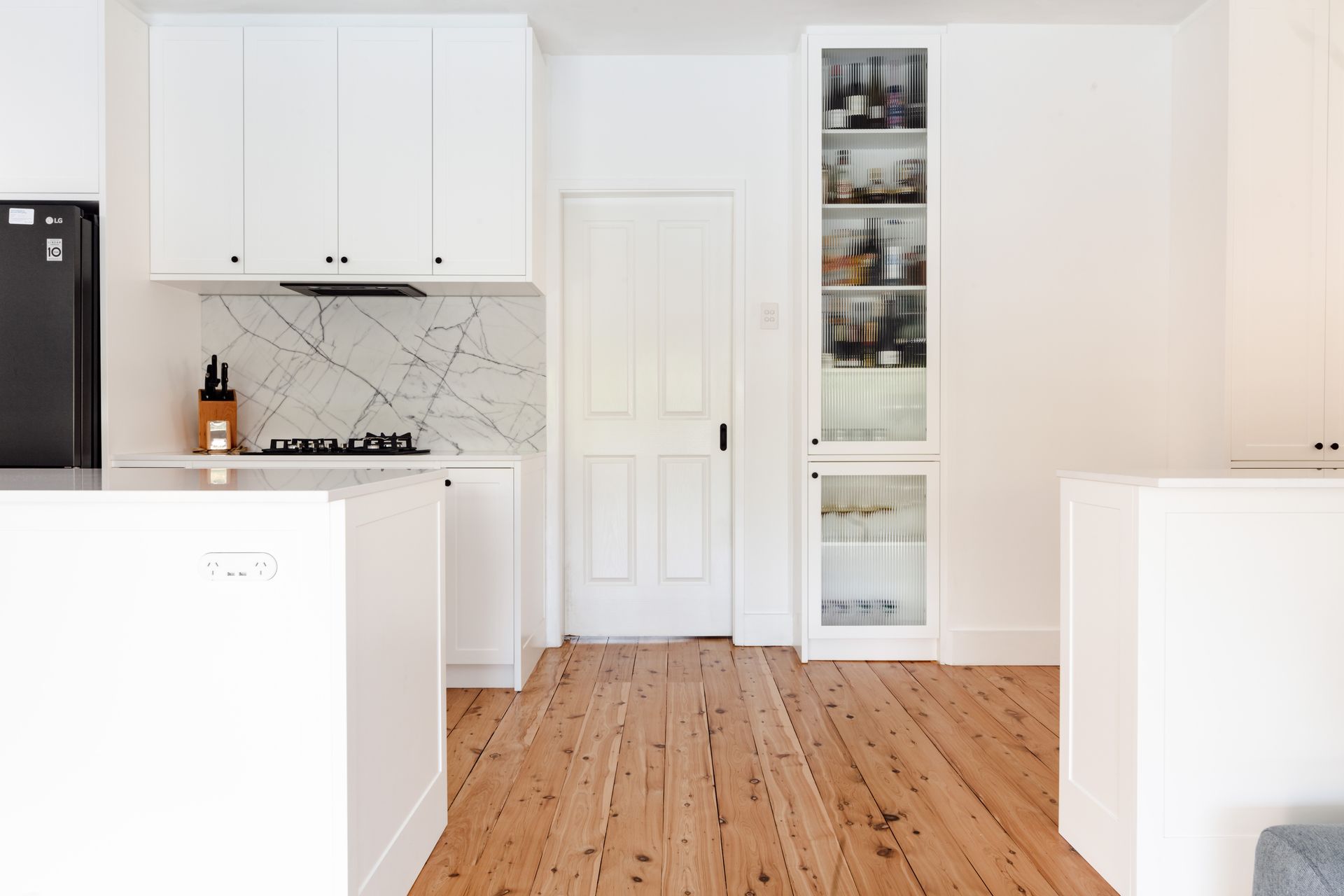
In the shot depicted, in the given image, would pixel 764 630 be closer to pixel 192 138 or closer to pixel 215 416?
pixel 215 416

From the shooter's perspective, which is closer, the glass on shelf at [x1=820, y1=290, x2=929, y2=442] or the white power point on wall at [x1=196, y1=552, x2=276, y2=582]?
the white power point on wall at [x1=196, y1=552, x2=276, y2=582]

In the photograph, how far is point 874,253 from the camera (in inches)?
125

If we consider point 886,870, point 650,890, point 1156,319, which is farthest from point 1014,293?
point 650,890

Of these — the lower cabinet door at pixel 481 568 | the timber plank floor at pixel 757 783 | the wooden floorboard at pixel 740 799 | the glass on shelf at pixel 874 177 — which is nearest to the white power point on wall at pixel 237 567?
the timber plank floor at pixel 757 783

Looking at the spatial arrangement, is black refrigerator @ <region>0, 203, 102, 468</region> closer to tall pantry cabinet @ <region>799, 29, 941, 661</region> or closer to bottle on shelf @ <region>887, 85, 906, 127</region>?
tall pantry cabinet @ <region>799, 29, 941, 661</region>

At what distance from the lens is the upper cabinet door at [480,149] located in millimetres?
2988

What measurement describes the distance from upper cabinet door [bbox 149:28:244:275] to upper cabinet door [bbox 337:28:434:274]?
0.42 m

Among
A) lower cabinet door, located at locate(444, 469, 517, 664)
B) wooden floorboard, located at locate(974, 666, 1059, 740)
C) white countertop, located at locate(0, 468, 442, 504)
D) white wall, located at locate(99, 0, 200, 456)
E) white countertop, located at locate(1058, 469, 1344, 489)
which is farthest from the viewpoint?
lower cabinet door, located at locate(444, 469, 517, 664)

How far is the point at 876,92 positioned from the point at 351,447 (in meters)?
2.57

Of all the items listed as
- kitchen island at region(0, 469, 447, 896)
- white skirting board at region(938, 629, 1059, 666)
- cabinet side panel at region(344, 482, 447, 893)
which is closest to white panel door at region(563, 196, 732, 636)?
white skirting board at region(938, 629, 1059, 666)

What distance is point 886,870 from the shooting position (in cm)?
166

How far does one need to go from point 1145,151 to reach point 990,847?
285 centimetres

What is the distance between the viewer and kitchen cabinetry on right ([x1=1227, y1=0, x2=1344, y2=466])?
110 inches

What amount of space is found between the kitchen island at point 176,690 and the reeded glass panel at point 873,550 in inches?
89.7
